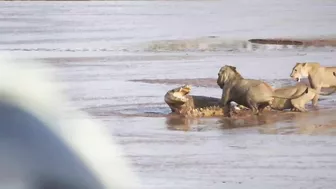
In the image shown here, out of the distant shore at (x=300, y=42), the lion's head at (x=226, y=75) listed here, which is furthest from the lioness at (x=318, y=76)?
the distant shore at (x=300, y=42)

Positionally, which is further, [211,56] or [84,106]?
[211,56]

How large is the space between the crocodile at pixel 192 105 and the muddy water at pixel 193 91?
205 millimetres

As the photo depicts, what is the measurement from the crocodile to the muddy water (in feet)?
0.67

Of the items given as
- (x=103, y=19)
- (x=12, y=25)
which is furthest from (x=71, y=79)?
(x=103, y=19)

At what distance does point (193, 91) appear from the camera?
51.2ft

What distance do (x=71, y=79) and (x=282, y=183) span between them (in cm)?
1022

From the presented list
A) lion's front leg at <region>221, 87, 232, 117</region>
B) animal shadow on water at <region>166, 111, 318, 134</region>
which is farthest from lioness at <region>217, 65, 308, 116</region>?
animal shadow on water at <region>166, 111, 318, 134</region>

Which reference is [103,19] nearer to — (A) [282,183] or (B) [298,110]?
(B) [298,110]

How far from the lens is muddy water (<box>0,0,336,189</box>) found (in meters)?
8.60

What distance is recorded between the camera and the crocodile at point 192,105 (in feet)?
40.7

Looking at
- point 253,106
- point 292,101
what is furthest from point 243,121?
point 292,101

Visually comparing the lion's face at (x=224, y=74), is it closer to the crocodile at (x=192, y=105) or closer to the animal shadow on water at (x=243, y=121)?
the crocodile at (x=192, y=105)

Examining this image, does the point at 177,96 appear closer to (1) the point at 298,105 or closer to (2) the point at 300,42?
(1) the point at 298,105

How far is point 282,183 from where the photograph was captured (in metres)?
7.91
